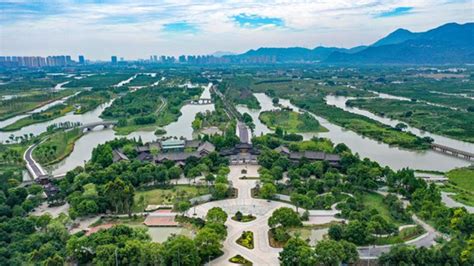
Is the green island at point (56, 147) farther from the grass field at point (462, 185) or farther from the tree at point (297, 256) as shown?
the grass field at point (462, 185)

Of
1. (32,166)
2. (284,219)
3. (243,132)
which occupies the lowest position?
(32,166)

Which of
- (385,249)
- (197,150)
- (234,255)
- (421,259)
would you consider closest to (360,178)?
(385,249)

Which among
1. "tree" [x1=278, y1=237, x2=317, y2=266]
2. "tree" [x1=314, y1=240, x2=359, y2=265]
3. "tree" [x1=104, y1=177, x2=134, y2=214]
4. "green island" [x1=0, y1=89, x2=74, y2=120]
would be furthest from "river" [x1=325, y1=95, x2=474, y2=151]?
"green island" [x1=0, y1=89, x2=74, y2=120]

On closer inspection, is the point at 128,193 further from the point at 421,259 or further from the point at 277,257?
the point at 421,259

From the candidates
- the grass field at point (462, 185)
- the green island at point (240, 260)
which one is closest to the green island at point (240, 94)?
the grass field at point (462, 185)

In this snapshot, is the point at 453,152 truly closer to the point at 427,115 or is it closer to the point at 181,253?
the point at 427,115

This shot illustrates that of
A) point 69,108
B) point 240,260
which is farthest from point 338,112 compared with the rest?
point 69,108
